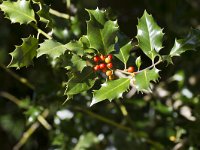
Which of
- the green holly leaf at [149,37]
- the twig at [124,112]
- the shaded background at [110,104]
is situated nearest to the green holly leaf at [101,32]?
the green holly leaf at [149,37]

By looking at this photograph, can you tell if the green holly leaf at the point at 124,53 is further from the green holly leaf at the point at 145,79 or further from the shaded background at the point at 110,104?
the shaded background at the point at 110,104

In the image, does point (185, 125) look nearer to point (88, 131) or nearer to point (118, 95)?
point (88, 131)

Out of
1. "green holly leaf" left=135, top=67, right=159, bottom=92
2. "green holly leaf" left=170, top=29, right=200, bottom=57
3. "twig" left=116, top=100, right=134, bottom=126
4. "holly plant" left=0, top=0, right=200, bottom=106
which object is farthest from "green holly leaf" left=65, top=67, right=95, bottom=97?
"twig" left=116, top=100, right=134, bottom=126

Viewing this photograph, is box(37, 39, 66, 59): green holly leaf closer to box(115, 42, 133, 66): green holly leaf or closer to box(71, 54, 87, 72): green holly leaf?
box(71, 54, 87, 72): green holly leaf

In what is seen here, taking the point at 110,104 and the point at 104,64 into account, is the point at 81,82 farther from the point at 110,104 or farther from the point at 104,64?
the point at 110,104

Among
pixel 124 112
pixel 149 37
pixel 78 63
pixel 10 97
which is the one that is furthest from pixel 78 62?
pixel 10 97
